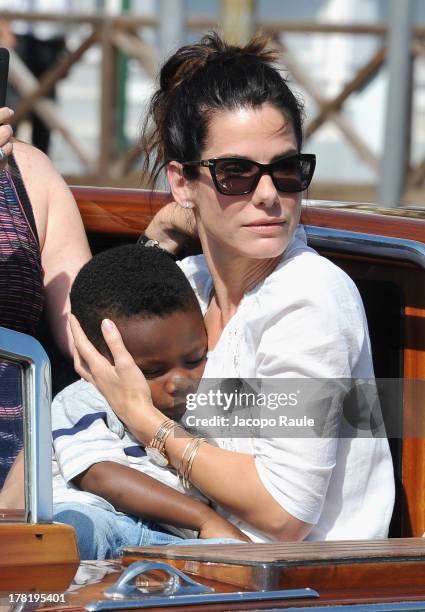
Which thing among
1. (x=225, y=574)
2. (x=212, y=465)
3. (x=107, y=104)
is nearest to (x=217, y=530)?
(x=212, y=465)

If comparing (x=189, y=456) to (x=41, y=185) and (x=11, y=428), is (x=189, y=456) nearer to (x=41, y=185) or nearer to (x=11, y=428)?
(x=11, y=428)

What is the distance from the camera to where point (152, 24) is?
9.60 metres

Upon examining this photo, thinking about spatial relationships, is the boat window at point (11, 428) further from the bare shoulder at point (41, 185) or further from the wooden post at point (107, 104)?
the wooden post at point (107, 104)

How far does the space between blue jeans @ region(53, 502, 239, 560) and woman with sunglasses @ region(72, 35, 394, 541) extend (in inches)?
4.9

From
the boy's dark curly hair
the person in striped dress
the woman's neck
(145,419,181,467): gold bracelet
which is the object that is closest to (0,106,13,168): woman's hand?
the person in striped dress

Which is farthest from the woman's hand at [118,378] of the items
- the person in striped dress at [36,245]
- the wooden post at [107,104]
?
the wooden post at [107,104]

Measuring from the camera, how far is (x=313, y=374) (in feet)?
7.64

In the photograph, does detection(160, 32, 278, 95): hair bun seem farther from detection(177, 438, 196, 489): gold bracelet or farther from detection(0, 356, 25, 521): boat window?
detection(0, 356, 25, 521): boat window

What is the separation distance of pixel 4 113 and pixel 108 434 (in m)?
0.64

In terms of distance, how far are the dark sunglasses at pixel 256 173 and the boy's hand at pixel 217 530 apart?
2.00 feet

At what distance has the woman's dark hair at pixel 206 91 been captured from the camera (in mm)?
2570

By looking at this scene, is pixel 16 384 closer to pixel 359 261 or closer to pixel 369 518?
pixel 369 518

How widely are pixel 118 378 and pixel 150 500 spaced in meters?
0.24

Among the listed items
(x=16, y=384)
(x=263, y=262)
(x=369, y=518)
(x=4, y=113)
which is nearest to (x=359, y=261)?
(x=263, y=262)
